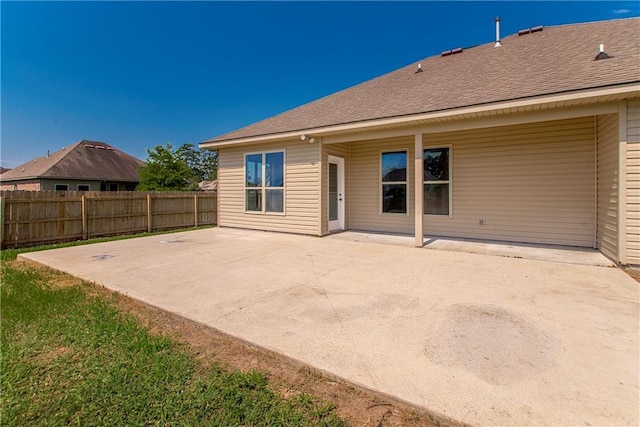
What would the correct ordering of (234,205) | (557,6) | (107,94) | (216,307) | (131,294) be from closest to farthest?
(216,307) → (131,294) → (557,6) → (234,205) → (107,94)

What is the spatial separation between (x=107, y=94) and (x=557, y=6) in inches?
873

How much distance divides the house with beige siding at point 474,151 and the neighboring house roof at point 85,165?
51.8 ft

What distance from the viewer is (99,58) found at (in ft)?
45.3

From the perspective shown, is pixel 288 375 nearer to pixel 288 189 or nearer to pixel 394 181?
pixel 288 189

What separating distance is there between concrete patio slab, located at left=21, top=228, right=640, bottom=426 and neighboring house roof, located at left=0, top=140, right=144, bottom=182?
1785cm

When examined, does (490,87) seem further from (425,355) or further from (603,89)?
(425,355)

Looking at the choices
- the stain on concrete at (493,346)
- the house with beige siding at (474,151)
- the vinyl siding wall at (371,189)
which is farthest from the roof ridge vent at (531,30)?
the stain on concrete at (493,346)

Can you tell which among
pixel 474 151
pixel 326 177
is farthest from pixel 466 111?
pixel 326 177

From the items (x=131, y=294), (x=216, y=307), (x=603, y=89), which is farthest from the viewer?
(x=603, y=89)

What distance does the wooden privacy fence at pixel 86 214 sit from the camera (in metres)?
7.41

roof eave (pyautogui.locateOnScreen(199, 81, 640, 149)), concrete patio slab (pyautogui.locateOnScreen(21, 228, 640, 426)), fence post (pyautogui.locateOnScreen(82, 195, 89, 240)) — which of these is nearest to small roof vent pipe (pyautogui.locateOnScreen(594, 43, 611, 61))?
roof eave (pyautogui.locateOnScreen(199, 81, 640, 149))

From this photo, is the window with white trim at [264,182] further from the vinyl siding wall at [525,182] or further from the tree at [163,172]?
the tree at [163,172]

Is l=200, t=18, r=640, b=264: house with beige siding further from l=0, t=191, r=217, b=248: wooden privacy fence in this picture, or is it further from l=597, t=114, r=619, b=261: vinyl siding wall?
l=0, t=191, r=217, b=248: wooden privacy fence

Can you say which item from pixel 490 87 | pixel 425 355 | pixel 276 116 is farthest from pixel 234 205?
pixel 425 355
